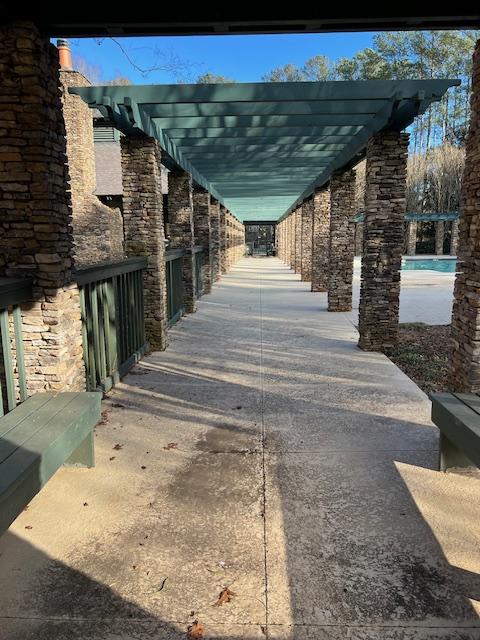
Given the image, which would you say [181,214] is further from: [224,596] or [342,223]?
[224,596]

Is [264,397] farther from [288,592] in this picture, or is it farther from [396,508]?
[288,592]

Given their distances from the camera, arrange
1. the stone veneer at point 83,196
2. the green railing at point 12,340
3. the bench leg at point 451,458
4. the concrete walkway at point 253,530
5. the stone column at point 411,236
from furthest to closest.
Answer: the stone column at point 411,236, the stone veneer at point 83,196, the bench leg at point 451,458, the green railing at point 12,340, the concrete walkway at point 253,530

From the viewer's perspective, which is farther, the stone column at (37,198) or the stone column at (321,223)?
the stone column at (321,223)

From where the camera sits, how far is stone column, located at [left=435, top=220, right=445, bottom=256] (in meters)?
39.5

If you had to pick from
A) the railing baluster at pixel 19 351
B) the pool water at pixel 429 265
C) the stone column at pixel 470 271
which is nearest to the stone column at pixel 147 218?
the railing baluster at pixel 19 351

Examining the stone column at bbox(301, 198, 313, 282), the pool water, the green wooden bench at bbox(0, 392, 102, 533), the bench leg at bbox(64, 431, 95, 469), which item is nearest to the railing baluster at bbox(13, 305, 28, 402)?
the green wooden bench at bbox(0, 392, 102, 533)

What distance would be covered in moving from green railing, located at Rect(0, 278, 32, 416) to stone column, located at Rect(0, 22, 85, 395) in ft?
0.38

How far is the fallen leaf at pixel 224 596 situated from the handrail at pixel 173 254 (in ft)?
22.2

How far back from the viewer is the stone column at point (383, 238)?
22.7 feet

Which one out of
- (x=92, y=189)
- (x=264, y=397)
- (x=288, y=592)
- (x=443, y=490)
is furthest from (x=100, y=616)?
(x=92, y=189)

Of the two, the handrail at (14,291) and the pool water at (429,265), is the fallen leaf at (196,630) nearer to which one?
the handrail at (14,291)

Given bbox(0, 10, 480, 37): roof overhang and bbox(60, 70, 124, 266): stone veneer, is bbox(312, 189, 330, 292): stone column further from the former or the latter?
bbox(0, 10, 480, 37): roof overhang

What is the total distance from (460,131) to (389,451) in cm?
4554

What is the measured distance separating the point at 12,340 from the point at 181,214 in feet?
23.6
